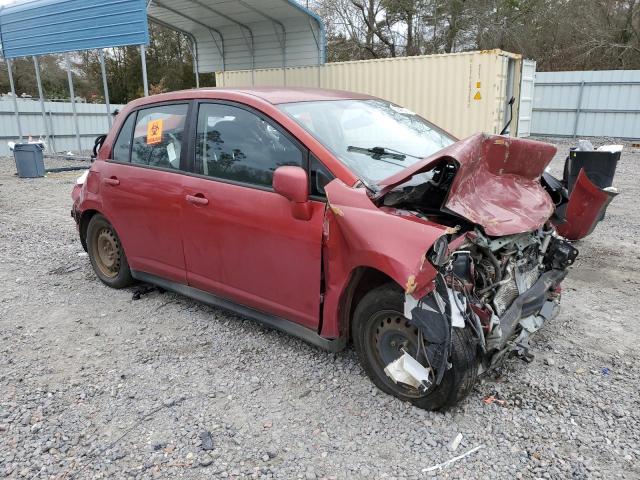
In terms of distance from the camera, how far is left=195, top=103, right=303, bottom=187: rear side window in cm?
329

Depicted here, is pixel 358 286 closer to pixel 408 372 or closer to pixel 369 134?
pixel 408 372

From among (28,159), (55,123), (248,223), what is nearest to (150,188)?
(248,223)

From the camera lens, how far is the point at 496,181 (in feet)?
10.3

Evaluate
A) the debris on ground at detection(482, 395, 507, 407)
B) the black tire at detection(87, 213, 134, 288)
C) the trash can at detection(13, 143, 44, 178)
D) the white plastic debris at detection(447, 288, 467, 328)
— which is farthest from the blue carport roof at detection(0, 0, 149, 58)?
the debris on ground at detection(482, 395, 507, 407)

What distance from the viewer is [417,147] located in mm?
3637

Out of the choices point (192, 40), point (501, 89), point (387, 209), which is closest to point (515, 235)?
point (387, 209)

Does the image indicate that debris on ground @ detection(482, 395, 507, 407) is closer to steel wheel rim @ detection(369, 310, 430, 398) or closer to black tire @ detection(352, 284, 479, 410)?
black tire @ detection(352, 284, 479, 410)

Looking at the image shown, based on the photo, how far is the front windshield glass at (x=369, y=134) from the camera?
320 cm

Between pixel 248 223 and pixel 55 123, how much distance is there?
17474 mm

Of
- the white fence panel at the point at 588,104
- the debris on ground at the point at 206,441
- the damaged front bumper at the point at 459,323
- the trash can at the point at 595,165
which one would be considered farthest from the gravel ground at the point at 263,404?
the white fence panel at the point at 588,104

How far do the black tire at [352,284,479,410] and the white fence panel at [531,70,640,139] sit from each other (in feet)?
56.2

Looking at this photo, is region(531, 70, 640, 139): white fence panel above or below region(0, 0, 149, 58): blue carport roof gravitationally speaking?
below

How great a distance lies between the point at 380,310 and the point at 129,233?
249 centimetres

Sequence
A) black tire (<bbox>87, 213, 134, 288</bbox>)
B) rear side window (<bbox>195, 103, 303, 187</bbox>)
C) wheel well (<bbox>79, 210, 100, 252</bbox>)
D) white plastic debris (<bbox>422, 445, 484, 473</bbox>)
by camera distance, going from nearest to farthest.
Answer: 1. white plastic debris (<bbox>422, 445, 484, 473</bbox>)
2. rear side window (<bbox>195, 103, 303, 187</bbox>)
3. black tire (<bbox>87, 213, 134, 288</bbox>)
4. wheel well (<bbox>79, 210, 100, 252</bbox>)
